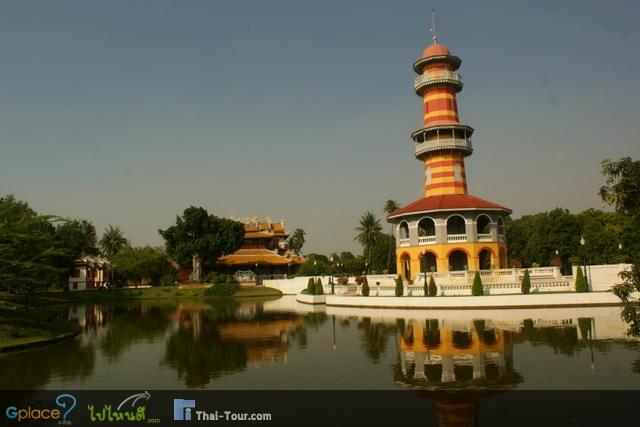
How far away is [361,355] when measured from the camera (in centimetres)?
1941

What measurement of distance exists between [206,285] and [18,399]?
58.0 metres

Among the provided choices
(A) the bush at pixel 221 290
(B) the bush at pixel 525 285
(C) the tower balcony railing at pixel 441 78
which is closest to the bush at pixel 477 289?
(B) the bush at pixel 525 285

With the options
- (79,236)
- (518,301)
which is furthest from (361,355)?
(79,236)

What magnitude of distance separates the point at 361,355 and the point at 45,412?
10.9 m

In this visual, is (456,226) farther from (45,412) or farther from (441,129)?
(45,412)

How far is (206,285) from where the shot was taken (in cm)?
7131

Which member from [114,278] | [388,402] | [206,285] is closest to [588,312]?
[388,402]

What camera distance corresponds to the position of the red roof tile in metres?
46.3

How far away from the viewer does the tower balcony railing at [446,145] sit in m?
49.2

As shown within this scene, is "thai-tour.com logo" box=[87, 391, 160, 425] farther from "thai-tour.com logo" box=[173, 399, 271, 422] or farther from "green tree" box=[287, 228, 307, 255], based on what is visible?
"green tree" box=[287, 228, 307, 255]

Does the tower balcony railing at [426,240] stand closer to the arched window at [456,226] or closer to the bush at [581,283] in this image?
→ the arched window at [456,226]

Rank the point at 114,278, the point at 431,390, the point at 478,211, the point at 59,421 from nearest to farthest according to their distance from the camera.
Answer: the point at 59,421, the point at 431,390, the point at 478,211, the point at 114,278

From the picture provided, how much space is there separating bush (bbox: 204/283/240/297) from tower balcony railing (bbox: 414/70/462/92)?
35662mm

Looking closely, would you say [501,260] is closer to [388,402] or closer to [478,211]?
[478,211]
